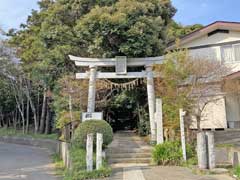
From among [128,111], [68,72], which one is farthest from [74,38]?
[128,111]

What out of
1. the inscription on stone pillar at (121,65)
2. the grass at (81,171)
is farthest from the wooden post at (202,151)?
the inscription on stone pillar at (121,65)

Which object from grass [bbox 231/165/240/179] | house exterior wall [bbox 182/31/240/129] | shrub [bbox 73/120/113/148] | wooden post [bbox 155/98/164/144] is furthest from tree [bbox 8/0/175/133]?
grass [bbox 231/165/240/179]

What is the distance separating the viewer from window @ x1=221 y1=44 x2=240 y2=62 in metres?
17.8

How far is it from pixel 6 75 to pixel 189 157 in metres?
18.2

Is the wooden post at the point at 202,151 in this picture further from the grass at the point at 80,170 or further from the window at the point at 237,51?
the window at the point at 237,51

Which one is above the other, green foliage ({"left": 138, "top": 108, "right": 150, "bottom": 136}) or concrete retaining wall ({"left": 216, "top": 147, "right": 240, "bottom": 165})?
green foliage ({"left": 138, "top": 108, "right": 150, "bottom": 136})

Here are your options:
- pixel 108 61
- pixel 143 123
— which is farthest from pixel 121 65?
pixel 143 123

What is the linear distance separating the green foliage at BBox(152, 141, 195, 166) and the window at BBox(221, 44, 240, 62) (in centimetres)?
914

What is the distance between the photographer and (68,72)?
1738 centimetres

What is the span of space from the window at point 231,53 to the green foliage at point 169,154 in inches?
360

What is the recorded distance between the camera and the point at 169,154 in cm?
1027

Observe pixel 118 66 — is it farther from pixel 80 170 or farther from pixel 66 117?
pixel 80 170

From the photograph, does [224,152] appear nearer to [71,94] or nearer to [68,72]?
[71,94]

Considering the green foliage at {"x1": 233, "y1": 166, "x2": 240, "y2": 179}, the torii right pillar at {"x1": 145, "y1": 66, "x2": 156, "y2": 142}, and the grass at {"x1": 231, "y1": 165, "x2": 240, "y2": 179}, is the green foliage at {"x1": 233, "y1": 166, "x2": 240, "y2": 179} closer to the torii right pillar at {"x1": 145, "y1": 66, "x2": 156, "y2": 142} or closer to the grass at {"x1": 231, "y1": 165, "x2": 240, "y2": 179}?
the grass at {"x1": 231, "y1": 165, "x2": 240, "y2": 179}
